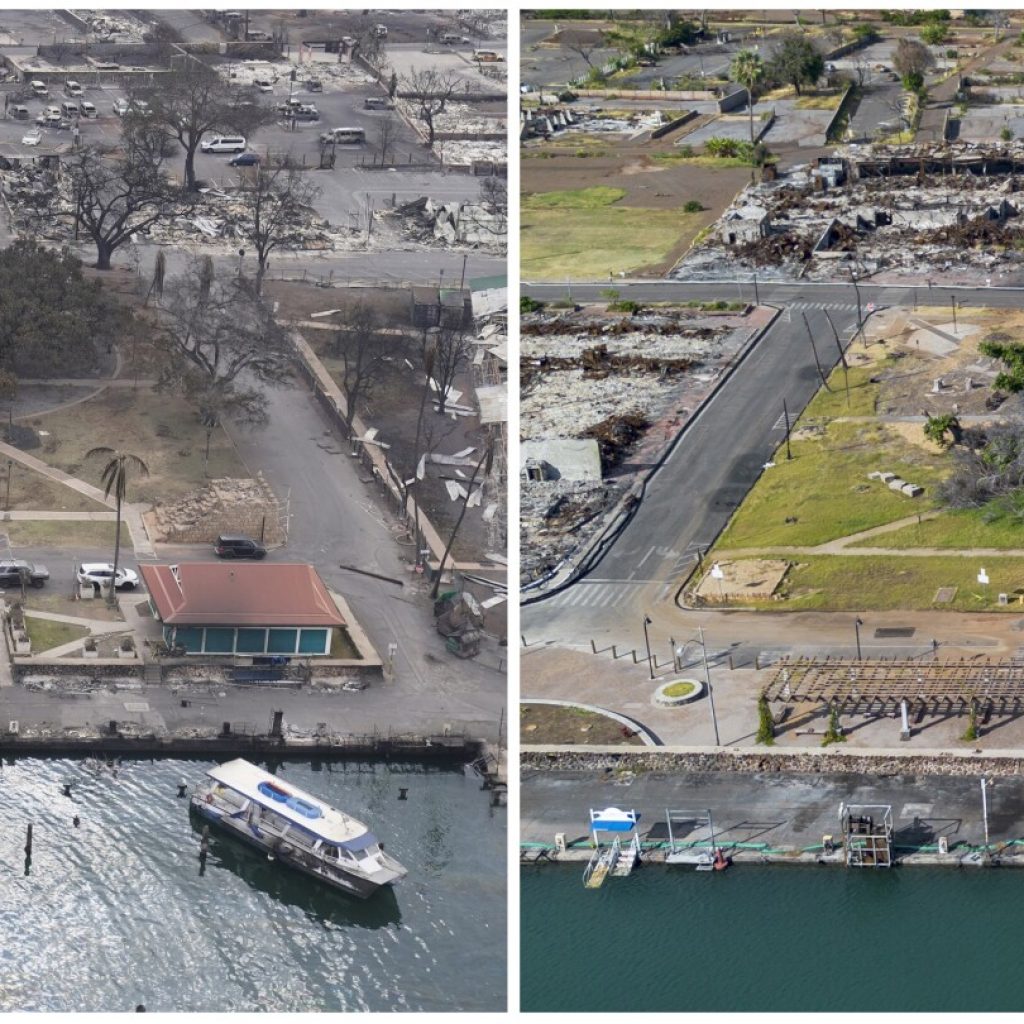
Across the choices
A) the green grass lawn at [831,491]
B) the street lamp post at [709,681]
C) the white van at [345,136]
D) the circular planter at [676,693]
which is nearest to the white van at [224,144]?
the white van at [345,136]

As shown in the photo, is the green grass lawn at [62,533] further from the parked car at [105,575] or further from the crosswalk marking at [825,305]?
the crosswalk marking at [825,305]

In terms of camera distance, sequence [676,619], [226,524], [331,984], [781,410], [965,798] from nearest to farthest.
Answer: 1. [331,984]
2. [965,798]
3. [676,619]
4. [226,524]
5. [781,410]

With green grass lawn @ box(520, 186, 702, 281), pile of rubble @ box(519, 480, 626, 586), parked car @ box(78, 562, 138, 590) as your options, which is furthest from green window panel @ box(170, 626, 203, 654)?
green grass lawn @ box(520, 186, 702, 281)

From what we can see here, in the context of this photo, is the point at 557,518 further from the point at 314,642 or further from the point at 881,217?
the point at 881,217

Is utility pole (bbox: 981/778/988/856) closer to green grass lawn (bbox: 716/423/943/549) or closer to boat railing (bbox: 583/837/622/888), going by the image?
boat railing (bbox: 583/837/622/888)

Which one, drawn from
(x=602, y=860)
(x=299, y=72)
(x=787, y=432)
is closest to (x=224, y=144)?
(x=299, y=72)

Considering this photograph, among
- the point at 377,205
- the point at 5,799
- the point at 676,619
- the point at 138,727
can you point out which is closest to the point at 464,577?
the point at 676,619

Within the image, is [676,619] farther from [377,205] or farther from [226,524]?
[377,205]
